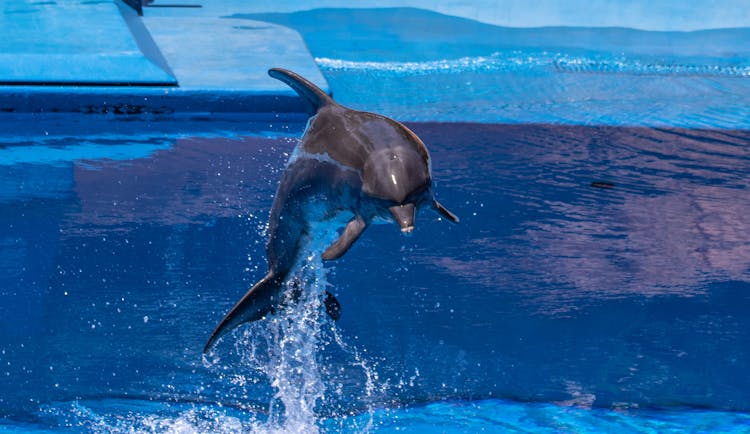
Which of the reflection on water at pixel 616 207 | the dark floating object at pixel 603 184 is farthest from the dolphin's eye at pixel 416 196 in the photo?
the dark floating object at pixel 603 184

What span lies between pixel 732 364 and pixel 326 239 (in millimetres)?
1966

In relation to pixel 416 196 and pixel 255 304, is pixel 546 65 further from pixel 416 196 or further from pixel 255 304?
pixel 416 196

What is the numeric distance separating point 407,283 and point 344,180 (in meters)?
2.07

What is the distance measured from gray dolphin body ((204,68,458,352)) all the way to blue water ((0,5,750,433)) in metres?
0.28

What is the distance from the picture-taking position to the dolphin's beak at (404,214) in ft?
6.44

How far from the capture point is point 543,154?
597 cm

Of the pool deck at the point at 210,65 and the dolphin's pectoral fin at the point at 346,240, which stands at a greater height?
the dolphin's pectoral fin at the point at 346,240

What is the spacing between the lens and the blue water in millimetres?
3320

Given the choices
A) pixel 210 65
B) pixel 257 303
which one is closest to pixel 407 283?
pixel 257 303

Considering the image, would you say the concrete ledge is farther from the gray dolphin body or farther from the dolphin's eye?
the dolphin's eye

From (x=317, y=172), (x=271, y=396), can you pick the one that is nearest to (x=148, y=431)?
(x=271, y=396)

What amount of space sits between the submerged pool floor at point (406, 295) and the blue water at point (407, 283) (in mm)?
11

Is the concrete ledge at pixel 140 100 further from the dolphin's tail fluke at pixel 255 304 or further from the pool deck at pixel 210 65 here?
the dolphin's tail fluke at pixel 255 304

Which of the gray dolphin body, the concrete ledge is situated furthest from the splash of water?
the concrete ledge
